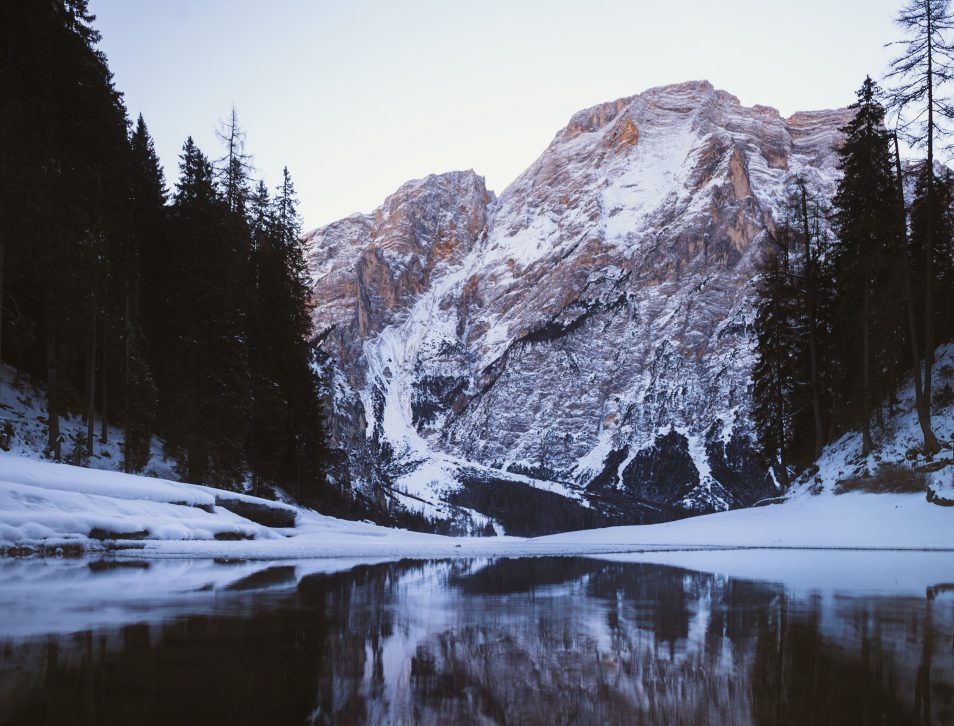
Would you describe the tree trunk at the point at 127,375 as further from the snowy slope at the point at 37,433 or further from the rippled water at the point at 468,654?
the rippled water at the point at 468,654

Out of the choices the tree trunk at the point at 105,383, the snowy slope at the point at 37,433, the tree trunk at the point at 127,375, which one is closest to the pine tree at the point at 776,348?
the tree trunk at the point at 127,375

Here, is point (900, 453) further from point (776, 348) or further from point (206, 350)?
point (206, 350)

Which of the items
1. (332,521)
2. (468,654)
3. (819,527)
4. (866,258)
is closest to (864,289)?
(866,258)

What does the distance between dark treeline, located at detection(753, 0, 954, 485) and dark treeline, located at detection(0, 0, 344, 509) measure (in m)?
23.2

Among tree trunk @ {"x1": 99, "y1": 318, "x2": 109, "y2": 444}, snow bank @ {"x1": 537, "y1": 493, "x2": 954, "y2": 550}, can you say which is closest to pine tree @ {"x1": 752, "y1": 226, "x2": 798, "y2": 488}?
snow bank @ {"x1": 537, "y1": 493, "x2": 954, "y2": 550}

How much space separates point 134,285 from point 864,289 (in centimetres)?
2803

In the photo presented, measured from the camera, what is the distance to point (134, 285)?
93.7 ft

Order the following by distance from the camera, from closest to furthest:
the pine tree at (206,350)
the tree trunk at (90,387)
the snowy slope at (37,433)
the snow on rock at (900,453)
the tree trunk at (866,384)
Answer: the snow on rock at (900,453) → the snowy slope at (37,433) → the tree trunk at (90,387) → the tree trunk at (866,384) → the pine tree at (206,350)

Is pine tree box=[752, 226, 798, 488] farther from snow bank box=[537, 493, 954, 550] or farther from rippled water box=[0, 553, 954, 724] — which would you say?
rippled water box=[0, 553, 954, 724]

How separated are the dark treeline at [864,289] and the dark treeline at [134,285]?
2322cm

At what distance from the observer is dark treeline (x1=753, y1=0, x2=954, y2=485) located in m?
23.7

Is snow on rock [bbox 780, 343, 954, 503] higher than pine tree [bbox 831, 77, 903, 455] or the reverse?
the reverse

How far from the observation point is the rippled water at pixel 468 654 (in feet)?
12.3

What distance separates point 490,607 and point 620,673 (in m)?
3.37
